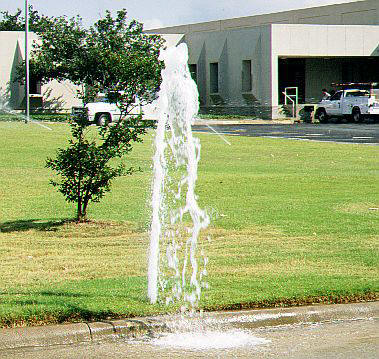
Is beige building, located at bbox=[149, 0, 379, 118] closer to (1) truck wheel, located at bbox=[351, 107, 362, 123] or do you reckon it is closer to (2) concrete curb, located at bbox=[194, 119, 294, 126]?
(2) concrete curb, located at bbox=[194, 119, 294, 126]

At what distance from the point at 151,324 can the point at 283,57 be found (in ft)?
163

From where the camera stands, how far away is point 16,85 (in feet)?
193

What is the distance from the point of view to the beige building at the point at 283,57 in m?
52.5

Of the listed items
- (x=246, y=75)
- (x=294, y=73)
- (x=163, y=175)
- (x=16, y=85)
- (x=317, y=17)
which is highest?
(x=317, y=17)

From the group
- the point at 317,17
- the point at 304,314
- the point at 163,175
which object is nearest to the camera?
the point at 304,314

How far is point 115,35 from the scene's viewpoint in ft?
179

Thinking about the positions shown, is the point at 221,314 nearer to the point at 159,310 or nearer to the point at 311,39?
the point at 159,310

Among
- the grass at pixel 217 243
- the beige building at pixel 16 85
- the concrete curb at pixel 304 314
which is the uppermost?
the beige building at pixel 16 85

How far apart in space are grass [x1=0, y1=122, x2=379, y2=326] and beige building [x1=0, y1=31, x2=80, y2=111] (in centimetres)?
→ 3986

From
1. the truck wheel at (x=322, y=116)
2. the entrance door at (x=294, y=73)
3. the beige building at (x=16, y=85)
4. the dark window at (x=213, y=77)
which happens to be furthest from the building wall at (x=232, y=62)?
the beige building at (x=16, y=85)

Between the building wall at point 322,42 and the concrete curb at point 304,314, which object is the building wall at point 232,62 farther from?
the concrete curb at point 304,314

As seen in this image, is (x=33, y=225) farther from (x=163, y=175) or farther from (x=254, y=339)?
(x=254, y=339)

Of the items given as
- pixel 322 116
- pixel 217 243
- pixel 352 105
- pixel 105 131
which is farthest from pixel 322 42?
pixel 217 243

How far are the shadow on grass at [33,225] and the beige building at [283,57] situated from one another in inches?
1597
